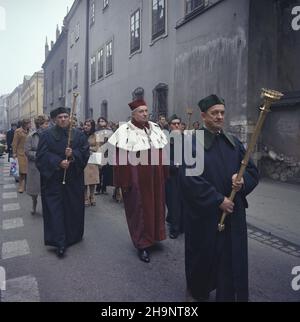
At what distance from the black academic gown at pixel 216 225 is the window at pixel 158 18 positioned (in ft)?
41.0

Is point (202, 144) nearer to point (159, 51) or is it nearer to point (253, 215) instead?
point (253, 215)

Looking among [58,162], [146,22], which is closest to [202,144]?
[58,162]

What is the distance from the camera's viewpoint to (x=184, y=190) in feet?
11.4

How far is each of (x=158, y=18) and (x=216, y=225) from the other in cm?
1362

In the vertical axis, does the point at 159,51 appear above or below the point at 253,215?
above

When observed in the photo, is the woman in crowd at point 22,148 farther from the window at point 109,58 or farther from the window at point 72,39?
the window at point 72,39

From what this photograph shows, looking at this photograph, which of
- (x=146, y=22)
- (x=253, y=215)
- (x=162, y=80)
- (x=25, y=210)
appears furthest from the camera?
(x=146, y=22)

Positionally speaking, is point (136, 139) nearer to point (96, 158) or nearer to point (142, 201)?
point (142, 201)

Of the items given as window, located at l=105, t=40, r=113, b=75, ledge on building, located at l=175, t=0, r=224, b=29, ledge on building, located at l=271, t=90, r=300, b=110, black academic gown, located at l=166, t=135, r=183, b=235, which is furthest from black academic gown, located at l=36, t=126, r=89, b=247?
window, located at l=105, t=40, r=113, b=75

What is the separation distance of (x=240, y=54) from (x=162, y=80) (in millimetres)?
5139

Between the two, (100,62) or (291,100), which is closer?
(291,100)

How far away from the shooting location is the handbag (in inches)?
349

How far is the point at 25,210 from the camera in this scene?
7.87 m

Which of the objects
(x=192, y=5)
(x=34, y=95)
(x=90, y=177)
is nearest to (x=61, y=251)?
(x=90, y=177)
